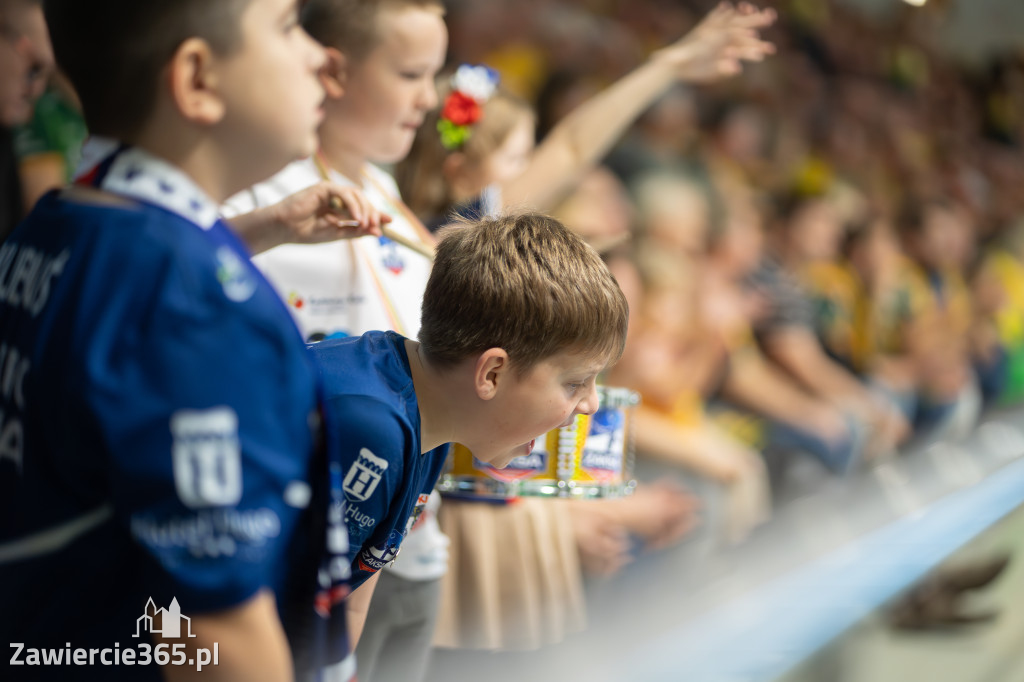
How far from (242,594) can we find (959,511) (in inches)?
91.2

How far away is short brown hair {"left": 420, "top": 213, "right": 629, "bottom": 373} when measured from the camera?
928mm

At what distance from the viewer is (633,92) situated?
1753 millimetres

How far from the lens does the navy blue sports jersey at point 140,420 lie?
56 centimetres

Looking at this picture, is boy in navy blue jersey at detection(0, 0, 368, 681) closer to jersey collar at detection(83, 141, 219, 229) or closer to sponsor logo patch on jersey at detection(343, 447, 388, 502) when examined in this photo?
jersey collar at detection(83, 141, 219, 229)

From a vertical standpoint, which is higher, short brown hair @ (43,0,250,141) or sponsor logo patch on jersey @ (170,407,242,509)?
short brown hair @ (43,0,250,141)

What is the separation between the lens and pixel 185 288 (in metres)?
0.58

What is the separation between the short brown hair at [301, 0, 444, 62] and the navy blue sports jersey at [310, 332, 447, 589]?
1.76 ft

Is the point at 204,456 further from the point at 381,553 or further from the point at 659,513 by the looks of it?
the point at 659,513

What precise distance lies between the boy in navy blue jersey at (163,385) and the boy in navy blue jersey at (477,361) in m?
0.24

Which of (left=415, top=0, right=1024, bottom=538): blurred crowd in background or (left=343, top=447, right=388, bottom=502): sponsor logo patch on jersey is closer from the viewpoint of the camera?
(left=343, top=447, right=388, bottom=502): sponsor logo patch on jersey

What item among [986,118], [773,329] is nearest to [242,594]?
[773,329]

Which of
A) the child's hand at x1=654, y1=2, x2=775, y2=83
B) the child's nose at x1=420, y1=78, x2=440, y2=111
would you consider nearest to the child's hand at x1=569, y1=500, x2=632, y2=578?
the child's hand at x1=654, y1=2, x2=775, y2=83

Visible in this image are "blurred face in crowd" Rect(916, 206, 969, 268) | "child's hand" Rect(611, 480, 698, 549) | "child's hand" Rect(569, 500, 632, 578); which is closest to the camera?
"child's hand" Rect(569, 500, 632, 578)

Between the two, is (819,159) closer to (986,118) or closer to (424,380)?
(986,118)
